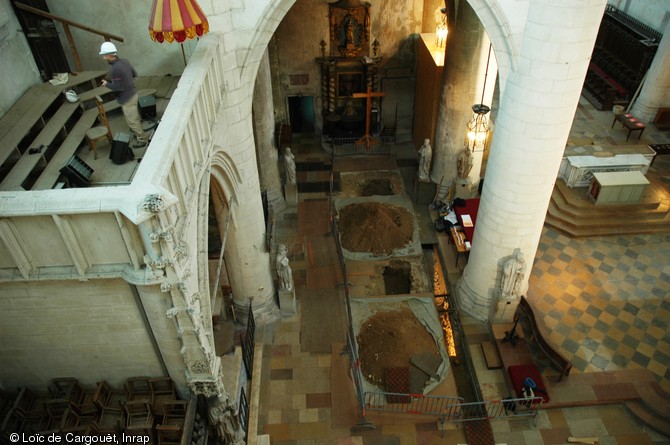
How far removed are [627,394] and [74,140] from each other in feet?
42.7

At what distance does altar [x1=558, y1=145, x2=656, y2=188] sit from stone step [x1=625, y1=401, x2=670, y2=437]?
25.3ft

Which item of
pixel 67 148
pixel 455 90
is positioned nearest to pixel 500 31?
pixel 455 90

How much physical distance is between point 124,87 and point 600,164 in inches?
586

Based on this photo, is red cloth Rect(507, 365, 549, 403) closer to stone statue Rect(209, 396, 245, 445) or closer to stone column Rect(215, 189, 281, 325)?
stone column Rect(215, 189, 281, 325)

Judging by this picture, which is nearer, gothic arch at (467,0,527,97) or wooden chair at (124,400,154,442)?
wooden chair at (124,400,154,442)

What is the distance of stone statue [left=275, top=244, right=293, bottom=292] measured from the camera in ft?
43.9

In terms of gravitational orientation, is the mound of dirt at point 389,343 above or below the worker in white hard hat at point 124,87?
below

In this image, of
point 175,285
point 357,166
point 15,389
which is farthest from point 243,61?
point 357,166

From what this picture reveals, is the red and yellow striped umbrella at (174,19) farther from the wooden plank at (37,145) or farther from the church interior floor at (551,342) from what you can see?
the church interior floor at (551,342)

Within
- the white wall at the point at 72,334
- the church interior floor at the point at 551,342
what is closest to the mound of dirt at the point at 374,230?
the church interior floor at the point at 551,342

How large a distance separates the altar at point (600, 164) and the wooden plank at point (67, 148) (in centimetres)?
1419

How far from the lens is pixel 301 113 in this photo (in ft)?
75.1

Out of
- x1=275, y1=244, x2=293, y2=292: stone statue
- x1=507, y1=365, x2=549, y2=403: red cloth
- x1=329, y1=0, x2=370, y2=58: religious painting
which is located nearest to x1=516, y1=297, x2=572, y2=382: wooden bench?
x1=507, y1=365, x2=549, y2=403: red cloth

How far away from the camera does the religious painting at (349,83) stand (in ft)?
69.1
